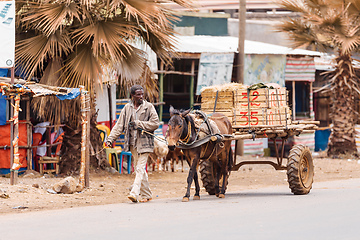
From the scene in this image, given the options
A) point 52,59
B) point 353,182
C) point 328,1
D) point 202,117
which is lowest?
point 353,182

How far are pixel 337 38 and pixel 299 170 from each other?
38.3 ft

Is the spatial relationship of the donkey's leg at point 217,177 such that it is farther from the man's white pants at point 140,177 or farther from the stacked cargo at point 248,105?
the man's white pants at point 140,177

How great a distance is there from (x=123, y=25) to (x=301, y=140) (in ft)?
45.2

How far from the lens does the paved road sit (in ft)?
24.5

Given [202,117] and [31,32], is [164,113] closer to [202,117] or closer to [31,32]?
[31,32]

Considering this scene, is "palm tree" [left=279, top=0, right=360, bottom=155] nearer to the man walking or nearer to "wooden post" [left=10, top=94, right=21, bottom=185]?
the man walking

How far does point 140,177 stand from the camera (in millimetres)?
11086

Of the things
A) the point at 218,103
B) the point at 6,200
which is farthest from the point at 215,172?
the point at 6,200

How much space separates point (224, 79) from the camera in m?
24.4

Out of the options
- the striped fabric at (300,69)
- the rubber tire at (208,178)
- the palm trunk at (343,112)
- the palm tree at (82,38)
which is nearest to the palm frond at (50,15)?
the palm tree at (82,38)

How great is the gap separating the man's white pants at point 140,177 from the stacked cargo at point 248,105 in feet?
→ 7.39

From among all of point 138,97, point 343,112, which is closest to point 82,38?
→ point 138,97

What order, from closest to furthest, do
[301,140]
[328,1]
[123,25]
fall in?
[123,25] < [328,1] < [301,140]

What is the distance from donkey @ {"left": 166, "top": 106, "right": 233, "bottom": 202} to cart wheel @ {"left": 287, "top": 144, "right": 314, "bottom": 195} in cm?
124
